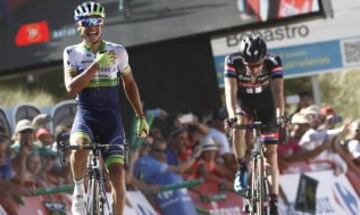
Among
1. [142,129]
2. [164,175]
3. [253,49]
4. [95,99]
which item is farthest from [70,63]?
[164,175]

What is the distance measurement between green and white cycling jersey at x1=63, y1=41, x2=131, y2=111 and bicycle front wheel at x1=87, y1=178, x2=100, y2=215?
843 millimetres

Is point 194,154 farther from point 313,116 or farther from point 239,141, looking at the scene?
point 239,141

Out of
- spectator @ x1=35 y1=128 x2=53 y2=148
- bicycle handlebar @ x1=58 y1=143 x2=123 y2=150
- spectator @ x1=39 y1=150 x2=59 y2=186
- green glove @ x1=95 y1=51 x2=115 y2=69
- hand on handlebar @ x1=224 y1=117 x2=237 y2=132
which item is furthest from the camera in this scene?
spectator @ x1=35 y1=128 x2=53 y2=148

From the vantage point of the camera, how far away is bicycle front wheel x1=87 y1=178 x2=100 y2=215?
971 centimetres

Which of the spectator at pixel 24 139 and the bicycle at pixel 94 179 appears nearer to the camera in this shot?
the bicycle at pixel 94 179

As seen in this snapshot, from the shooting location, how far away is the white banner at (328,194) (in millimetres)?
15430

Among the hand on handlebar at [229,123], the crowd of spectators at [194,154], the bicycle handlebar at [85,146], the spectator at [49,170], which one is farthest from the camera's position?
the crowd of spectators at [194,154]

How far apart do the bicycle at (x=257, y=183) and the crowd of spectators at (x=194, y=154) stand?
3177mm

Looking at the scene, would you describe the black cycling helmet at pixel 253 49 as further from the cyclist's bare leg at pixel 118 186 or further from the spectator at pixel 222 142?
the spectator at pixel 222 142

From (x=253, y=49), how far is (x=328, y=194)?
185 inches

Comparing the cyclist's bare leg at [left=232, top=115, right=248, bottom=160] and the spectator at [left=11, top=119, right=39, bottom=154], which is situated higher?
the spectator at [left=11, top=119, right=39, bottom=154]

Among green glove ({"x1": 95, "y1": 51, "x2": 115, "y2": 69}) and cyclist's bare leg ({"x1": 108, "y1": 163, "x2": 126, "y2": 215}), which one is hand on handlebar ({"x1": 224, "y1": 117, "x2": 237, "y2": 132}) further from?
green glove ({"x1": 95, "y1": 51, "x2": 115, "y2": 69})

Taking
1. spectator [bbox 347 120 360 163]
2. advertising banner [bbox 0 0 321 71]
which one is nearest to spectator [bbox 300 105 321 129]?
spectator [bbox 347 120 360 163]

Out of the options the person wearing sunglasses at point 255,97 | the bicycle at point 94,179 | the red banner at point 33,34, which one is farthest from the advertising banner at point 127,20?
the bicycle at point 94,179
